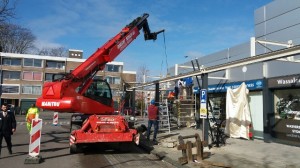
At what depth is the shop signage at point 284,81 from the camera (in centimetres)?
1366

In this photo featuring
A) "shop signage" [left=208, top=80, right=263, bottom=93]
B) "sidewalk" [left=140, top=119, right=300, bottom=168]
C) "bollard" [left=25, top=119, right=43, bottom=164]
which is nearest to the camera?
"sidewalk" [left=140, top=119, right=300, bottom=168]

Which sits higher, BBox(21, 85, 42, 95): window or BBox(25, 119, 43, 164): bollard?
BBox(21, 85, 42, 95): window

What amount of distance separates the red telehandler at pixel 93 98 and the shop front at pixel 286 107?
6204 millimetres

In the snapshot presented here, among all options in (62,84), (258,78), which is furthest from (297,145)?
(62,84)

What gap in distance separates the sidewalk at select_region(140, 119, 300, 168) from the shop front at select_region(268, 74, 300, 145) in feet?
1.84

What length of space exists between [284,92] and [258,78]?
5.13 ft

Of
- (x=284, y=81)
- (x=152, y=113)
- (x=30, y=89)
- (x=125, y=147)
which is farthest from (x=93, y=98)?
(x=30, y=89)

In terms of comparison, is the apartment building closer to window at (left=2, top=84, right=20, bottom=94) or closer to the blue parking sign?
window at (left=2, top=84, right=20, bottom=94)

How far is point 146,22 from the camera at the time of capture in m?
16.3

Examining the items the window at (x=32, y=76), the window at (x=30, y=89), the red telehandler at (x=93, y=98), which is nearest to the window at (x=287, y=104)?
the red telehandler at (x=93, y=98)

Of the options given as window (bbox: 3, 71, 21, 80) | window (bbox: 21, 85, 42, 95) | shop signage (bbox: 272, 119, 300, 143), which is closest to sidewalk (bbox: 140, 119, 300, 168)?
shop signage (bbox: 272, 119, 300, 143)

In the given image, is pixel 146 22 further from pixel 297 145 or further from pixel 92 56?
pixel 297 145

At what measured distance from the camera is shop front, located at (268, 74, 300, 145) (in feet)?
45.4

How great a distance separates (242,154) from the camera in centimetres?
1181
